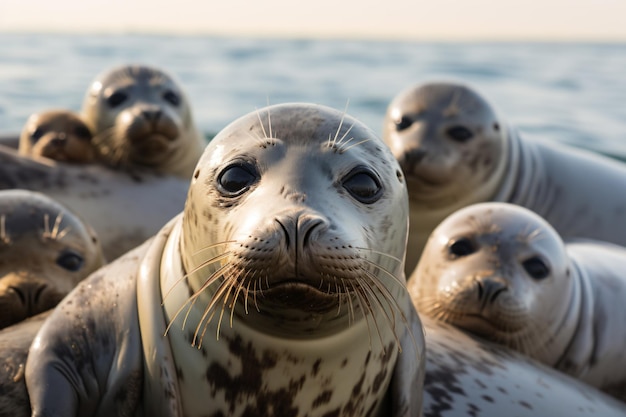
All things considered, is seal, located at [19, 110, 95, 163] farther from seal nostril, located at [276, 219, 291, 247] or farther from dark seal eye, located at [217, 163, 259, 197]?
seal nostril, located at [276, 219, 291, 247]

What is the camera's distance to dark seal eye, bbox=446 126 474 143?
5.48m

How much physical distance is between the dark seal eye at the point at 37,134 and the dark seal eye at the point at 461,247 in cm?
291

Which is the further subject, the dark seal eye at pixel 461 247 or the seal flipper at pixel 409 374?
the dark seal eye at pixel 461 247

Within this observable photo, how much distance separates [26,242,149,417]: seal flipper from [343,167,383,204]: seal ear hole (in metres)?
0.72

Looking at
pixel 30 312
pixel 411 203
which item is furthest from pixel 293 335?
pixel 411 203

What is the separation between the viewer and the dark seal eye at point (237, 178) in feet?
9.23

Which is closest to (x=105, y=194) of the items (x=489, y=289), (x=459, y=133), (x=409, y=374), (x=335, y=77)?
(x=459, y=133)

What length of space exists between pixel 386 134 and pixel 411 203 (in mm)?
410

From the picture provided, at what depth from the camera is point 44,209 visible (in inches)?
160

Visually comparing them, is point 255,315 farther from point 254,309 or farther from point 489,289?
point 489,289

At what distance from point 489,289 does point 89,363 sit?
1720 millimetres

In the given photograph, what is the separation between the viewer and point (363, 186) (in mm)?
2832

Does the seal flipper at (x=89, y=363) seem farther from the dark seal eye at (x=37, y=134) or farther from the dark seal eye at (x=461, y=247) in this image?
the dark seal eye at (x=37, y=134)

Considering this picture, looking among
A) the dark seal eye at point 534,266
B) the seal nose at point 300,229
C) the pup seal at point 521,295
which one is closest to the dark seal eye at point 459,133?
the pup seal at point 521,295
